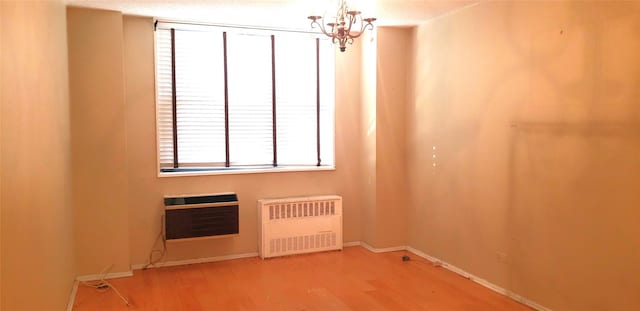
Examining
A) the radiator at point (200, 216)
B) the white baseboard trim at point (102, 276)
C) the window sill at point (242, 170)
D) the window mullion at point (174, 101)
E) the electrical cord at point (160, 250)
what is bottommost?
the white baseboard trim at point (102, 276)

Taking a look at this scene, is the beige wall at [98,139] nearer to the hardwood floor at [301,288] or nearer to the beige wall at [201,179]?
the beige wall at [201,179]

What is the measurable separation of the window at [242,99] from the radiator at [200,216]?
0.37m

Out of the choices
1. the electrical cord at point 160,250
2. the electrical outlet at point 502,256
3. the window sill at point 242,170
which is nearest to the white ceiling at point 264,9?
the window sill at point 242,170

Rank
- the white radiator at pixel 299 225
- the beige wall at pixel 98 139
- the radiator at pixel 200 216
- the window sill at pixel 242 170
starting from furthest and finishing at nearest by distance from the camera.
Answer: the white radiator at pixel 299 225 → the window sill at pixel 242 170 → the radiator at pixel 200 216 → the beige wall at pixel 98 139

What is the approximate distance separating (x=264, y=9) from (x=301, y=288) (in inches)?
99.5

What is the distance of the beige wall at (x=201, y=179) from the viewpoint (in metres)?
4.62

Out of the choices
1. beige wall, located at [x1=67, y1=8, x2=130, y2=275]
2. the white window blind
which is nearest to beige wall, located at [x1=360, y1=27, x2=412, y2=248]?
the white window blind

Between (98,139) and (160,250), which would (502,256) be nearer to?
(160,250)

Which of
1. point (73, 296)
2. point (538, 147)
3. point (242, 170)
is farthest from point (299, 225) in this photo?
point (538, 147)

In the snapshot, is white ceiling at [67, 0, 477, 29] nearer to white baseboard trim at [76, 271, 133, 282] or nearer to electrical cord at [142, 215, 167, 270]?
electrical cord at [142, 215, 167, 270]

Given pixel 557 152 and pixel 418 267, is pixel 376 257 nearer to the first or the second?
pixel 418 267

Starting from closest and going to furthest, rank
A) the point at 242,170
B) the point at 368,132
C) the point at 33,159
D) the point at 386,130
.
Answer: the point at 33,159 → the point at 242,170 → the point at 386,130 → the point at 368,132

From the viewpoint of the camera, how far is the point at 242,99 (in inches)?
200

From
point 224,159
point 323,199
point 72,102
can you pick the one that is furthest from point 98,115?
point 323,199
